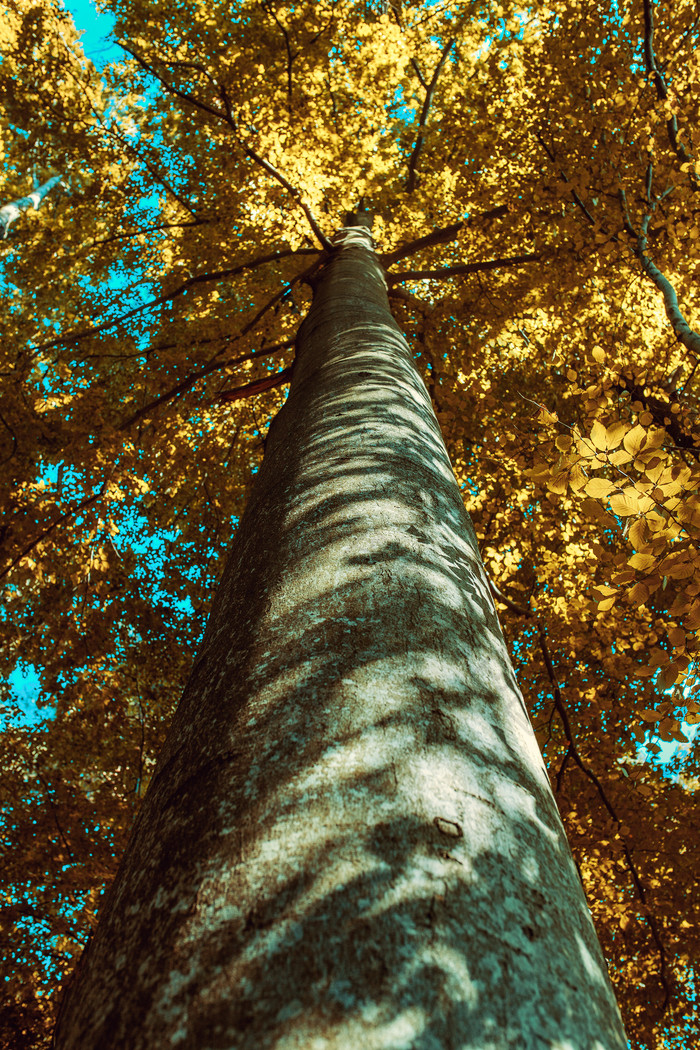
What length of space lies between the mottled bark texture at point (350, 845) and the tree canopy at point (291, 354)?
1.59 metres

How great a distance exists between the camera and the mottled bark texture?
0.57 meters

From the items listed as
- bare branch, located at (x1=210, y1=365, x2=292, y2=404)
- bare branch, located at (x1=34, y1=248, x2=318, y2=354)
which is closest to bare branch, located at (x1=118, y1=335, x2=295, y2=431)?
bare branch, located at (x1=210, y1=365, x2=292, y2=404)

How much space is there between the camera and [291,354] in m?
7.12

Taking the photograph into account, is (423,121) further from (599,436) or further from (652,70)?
(599,436)

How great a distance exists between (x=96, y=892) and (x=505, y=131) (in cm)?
884

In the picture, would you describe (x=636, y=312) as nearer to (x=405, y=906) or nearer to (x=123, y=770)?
(x=405, y=906)

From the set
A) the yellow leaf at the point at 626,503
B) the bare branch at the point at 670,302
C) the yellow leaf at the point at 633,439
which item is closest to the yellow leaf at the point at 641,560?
the yellow leaf at the point at 626,503

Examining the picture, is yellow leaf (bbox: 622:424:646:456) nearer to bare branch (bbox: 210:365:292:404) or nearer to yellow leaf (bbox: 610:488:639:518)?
yellow leaf (bbox: 610:488:639:518)

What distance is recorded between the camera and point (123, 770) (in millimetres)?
7348

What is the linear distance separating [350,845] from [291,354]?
273 inches

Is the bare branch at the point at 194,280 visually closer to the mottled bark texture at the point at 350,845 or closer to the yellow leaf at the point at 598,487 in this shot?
the yellow leaf at the point at 598,487

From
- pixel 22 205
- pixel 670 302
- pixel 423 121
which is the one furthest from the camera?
pixel 22 205

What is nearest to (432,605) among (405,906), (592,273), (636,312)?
(405,906)

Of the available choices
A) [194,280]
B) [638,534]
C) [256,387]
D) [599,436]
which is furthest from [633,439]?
[194,280]
